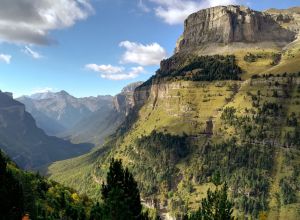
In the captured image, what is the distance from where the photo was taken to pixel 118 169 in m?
104

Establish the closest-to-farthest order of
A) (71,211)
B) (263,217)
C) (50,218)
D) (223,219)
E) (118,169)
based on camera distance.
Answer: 1. (263,217)
2. (223,219)
3. (118,169)
4. (50,218)
5. (71,211)

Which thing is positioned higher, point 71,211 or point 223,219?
point 223,219

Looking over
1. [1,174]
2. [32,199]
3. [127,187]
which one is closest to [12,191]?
[1,174]

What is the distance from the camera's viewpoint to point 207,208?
350 ft

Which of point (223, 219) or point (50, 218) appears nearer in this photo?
point (223, 219)

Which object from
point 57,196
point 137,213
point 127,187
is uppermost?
point 127,187

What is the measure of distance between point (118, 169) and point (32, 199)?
36.3 metres

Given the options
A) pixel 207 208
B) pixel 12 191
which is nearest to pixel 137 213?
pixel 207 208

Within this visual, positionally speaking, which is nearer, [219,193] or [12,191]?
[12,191]

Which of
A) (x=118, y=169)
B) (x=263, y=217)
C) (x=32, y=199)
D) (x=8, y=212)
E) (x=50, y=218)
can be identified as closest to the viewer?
(x=263, y=217)

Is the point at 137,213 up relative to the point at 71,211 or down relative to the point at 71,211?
up

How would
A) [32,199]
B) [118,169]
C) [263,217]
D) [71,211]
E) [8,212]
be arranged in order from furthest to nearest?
[71,211] → [32,199] → [118,169] → [8,212] → [263,217]

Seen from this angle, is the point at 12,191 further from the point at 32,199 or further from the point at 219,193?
the point at 219,193

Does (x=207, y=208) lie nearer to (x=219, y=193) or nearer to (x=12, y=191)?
(x=219, y=193)
